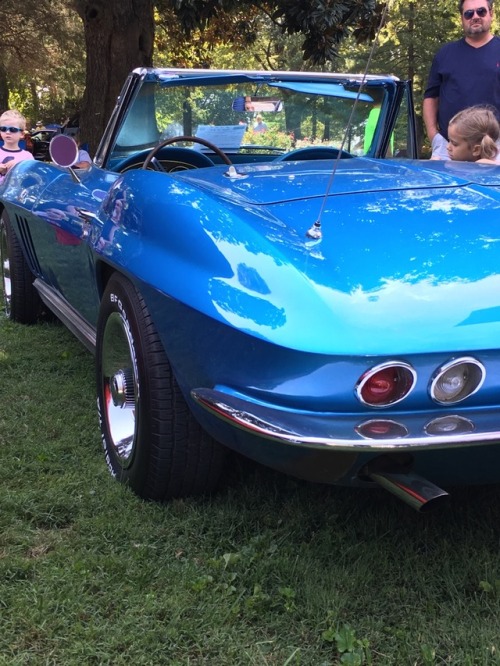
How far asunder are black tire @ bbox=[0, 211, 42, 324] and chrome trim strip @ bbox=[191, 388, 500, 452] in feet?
10.5

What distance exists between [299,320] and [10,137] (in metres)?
5.96

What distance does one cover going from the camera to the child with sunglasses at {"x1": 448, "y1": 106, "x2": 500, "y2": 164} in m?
3.02

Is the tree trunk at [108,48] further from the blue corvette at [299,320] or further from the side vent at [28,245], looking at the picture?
the blue corvette at [299,320]

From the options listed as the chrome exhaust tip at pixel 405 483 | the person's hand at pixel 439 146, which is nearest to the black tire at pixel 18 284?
the person's hand at pixel 439 146

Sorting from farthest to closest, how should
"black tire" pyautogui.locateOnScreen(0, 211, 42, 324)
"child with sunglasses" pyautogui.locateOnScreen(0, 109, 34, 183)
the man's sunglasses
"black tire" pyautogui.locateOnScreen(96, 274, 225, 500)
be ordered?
"child with sunglasses" pyautogui.locateOnScreen(0, 109, 34, 183), "black tire" pyautogui.locateOnScreen(0, 211, 42, 324), the man's sunglasses, "black tire" pyautogui.locateOnScreen(96, 274, 225, 500)

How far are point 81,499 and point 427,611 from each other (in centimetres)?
120

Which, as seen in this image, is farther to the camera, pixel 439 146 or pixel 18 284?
pixel 18 284

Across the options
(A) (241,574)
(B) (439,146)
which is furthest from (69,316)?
(B) (439,146)

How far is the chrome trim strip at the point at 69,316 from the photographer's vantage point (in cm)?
306

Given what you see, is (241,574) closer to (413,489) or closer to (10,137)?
(413,489)

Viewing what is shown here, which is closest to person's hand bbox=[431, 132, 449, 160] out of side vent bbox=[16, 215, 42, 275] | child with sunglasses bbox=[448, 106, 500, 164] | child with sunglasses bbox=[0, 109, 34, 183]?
child with sunglasses bbox=[448, 106, 500, 164]

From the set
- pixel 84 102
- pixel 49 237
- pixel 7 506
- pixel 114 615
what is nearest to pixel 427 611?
pixel 114 615

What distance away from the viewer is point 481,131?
10.0ft

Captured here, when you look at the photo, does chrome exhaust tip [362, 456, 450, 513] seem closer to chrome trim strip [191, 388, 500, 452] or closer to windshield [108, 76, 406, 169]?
chrome trim strip [191, 388, 500, 452]
